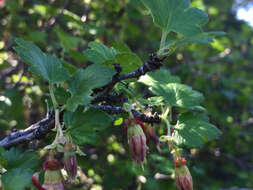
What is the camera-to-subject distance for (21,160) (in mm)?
904

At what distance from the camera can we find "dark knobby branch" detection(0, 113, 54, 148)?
814 millimetres

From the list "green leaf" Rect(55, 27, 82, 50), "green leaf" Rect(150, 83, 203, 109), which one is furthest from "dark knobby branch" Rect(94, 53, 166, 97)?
"green leaf" Rect(55, 27, 82, 50)

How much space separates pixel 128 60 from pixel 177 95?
0.31 m

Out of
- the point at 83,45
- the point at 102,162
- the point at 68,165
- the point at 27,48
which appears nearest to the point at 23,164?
the point at 68,165

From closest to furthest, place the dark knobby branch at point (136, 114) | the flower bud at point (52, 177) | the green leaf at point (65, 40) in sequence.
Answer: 1. the flower bud at point (52, 177)
2. the dark knobby branch at point (136, 114)
3. the green leaf at point (65, 40)

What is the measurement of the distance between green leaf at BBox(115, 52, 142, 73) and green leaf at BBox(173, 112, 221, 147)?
24 centimetres

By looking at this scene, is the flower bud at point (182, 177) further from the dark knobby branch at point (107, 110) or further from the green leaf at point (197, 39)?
the green leaf at point (197, 39)

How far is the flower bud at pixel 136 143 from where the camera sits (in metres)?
0.79

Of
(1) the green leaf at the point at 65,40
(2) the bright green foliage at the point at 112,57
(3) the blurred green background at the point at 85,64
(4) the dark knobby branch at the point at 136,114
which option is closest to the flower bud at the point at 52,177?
(4) the dark knobby branch at the point at 136,114

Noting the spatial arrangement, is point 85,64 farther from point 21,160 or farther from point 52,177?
point 52,177

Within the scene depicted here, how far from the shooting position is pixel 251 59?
4840 mm

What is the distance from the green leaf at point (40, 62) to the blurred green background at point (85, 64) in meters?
0.55

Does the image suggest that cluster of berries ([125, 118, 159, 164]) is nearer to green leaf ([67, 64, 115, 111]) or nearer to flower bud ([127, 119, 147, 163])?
flower bud ([127, 119, 147, 163])

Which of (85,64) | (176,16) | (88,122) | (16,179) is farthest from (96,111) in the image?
(85,64)
